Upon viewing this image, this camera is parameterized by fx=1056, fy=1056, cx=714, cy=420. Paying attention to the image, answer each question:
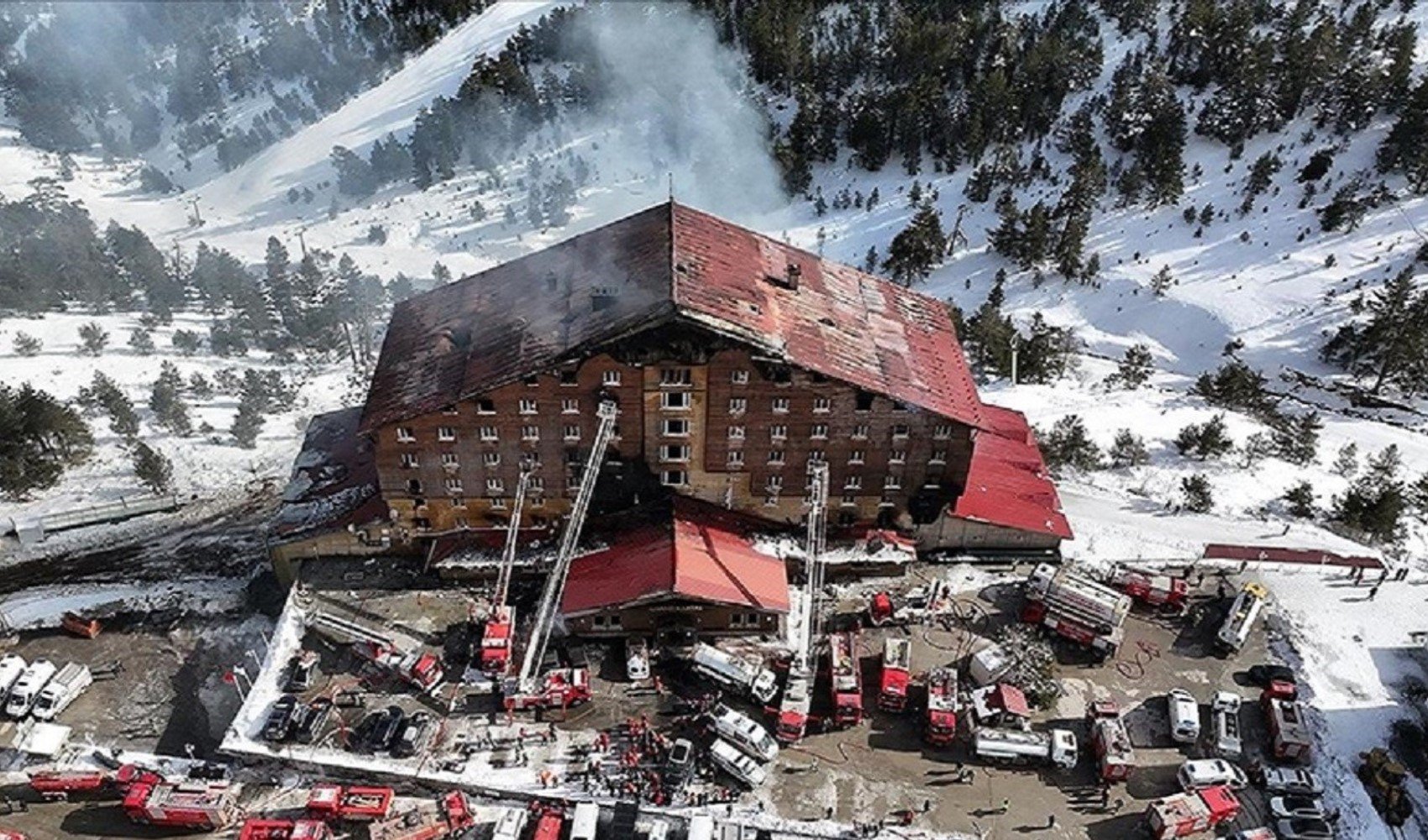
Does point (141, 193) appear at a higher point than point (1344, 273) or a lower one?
higher

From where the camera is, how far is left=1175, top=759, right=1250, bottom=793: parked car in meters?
46.2

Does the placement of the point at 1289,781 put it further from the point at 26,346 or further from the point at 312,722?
the point at 26,346

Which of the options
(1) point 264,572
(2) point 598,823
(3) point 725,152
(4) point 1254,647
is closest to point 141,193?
(3) point 725,152

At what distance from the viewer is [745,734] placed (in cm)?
4725

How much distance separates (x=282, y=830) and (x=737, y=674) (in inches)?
814

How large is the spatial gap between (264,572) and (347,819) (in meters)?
20.9

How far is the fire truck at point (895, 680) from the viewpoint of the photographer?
4956 centimetres

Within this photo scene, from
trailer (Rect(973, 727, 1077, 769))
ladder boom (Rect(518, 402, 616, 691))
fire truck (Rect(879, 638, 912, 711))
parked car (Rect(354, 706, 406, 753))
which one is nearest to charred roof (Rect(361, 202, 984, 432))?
ladder boom (Rect(518, 402, 616, 691))

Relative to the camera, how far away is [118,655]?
55.4m

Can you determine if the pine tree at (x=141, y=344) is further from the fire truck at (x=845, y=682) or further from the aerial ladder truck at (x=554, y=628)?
the fire truck at (x=845, y=682)

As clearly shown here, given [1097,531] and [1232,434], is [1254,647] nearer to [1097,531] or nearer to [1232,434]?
→ [1097,531]

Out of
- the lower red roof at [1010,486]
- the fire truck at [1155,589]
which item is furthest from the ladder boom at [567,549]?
the fire truck at [1155,589]

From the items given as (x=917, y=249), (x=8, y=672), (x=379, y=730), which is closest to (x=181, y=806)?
(x=379, y=730)

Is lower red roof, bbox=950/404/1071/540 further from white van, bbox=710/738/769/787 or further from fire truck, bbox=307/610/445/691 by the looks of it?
fire truck, bbox=307/610/445/691
